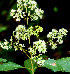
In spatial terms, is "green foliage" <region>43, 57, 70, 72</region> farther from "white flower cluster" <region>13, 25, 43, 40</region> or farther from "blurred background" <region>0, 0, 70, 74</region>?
"blurred background" <region>0, 0, 70, 74</region>

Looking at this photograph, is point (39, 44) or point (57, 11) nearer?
point (39, 44)

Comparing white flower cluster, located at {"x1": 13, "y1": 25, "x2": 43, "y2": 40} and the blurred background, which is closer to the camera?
white flower cluster, located at {"x1": 13, "y1": 25, "x2": 43, "y2": 40}

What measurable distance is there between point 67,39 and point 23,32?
7.47 feet

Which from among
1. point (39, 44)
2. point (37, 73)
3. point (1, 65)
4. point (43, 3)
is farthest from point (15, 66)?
point (43, 3)

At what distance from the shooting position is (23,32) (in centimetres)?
191

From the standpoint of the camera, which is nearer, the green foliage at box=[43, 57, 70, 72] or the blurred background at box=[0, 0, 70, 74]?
the green foliage at box=[43, 57, 70, 72]

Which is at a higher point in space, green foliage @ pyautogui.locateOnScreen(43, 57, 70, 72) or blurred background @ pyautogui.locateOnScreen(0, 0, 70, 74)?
blurred background @ pyautogui.locateOnScreen(0, 0, 70, 74)

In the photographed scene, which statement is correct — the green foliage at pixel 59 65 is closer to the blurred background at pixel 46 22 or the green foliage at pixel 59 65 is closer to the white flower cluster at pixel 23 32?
the white flower cluster at pixel 23 32

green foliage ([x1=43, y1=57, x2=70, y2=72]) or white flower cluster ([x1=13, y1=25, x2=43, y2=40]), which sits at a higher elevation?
white flower cluster ([x1=13, y1=25, x2=43, y2=40])

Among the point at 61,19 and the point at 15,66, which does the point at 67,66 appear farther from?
the point at 61,19

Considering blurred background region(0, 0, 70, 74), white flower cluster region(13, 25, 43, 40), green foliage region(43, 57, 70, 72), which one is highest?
blurred background region(0, 0, 70, 74)

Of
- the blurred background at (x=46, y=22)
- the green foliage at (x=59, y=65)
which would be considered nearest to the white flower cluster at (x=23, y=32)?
the green foliage at (x=59, y=65)

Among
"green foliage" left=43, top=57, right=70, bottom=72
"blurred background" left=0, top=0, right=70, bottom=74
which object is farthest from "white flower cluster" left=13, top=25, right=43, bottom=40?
"blurred background" left=0, top=0, right=70, bottom=74

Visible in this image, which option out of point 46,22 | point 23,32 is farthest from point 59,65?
point 46,22
